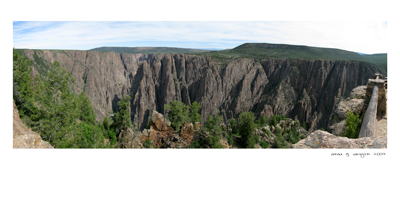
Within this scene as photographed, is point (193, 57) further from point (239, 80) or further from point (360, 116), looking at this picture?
point (360, 116)

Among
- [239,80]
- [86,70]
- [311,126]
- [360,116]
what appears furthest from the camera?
[239,80]

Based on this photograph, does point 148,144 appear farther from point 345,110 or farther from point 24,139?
point 345,110

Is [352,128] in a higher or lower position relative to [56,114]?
lower

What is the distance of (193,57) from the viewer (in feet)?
368

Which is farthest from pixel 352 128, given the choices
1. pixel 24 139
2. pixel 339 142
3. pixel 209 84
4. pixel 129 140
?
pixel 209 84

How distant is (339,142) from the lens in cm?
774

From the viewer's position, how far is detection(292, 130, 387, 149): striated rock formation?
7.29 m

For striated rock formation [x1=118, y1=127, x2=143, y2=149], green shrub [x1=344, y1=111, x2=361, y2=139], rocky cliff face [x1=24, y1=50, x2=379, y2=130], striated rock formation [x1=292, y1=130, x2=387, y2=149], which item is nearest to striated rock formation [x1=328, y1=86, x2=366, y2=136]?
green shrub [x1=344, y1=111, x2=361, y2=139]

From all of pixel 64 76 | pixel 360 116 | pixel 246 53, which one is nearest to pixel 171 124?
pixel 64 76

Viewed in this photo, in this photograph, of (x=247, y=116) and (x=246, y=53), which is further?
(x=246, y=53)

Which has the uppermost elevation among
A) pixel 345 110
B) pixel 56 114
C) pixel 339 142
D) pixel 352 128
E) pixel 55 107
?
pixel 55 107

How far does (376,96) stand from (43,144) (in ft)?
48.9

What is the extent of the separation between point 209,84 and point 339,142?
328 feet

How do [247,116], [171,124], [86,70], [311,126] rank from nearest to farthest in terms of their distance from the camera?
[171,124], [247,116], [311,126], [86,70]
